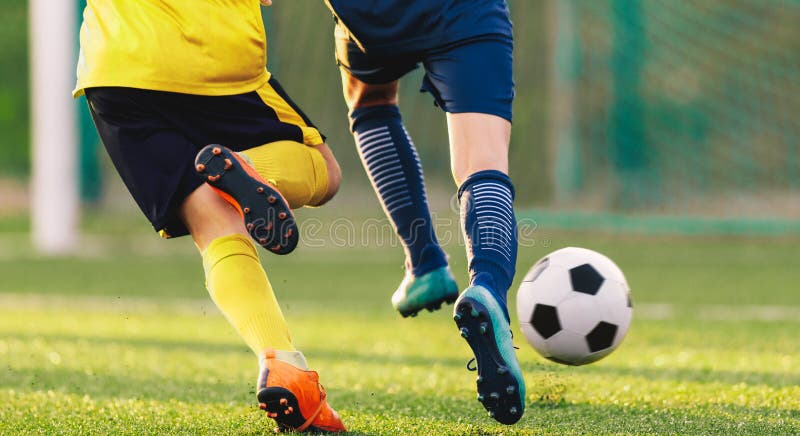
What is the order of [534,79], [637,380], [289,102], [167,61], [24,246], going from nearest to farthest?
[167,61], [289,102], [637,380], [24,246], [534,79]

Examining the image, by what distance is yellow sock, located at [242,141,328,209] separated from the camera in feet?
8.52

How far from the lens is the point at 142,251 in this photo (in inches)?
409

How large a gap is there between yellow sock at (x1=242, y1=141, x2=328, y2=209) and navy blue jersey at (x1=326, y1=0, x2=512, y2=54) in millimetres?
335

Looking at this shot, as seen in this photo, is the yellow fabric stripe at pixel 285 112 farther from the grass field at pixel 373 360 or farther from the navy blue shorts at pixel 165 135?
the grass field at pixel 373 360

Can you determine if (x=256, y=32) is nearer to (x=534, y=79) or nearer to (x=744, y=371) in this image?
(x=744, y=371)

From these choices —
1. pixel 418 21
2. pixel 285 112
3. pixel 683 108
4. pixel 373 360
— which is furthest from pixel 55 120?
pixel 418 21

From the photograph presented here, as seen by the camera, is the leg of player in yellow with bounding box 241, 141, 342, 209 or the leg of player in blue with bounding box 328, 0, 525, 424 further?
the leg of player in yellow with bounding box 241, 141, 342, 209

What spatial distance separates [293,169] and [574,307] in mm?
864

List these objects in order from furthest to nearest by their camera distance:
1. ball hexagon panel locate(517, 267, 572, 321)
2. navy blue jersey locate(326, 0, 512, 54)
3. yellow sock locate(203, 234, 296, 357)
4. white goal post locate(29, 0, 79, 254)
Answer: white goal post locate(29, 0, 79, 254) < ball hexagon panel locate(517, 267, 572, 321) < navy blue jersey locate(326, 0, 512, 54) < yellow sock locate(203, 234, 296, 357)

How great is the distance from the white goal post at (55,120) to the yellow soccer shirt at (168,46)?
7.28m

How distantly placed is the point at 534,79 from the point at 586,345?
9.87 meters

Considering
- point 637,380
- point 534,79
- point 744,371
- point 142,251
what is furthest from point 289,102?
point 534,79

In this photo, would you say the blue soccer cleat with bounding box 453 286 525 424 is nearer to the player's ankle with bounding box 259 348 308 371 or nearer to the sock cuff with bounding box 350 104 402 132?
the player's ankle with bounding box 259 348 308 371

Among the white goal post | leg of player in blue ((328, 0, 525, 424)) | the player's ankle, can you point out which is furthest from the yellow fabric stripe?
the white goal post
